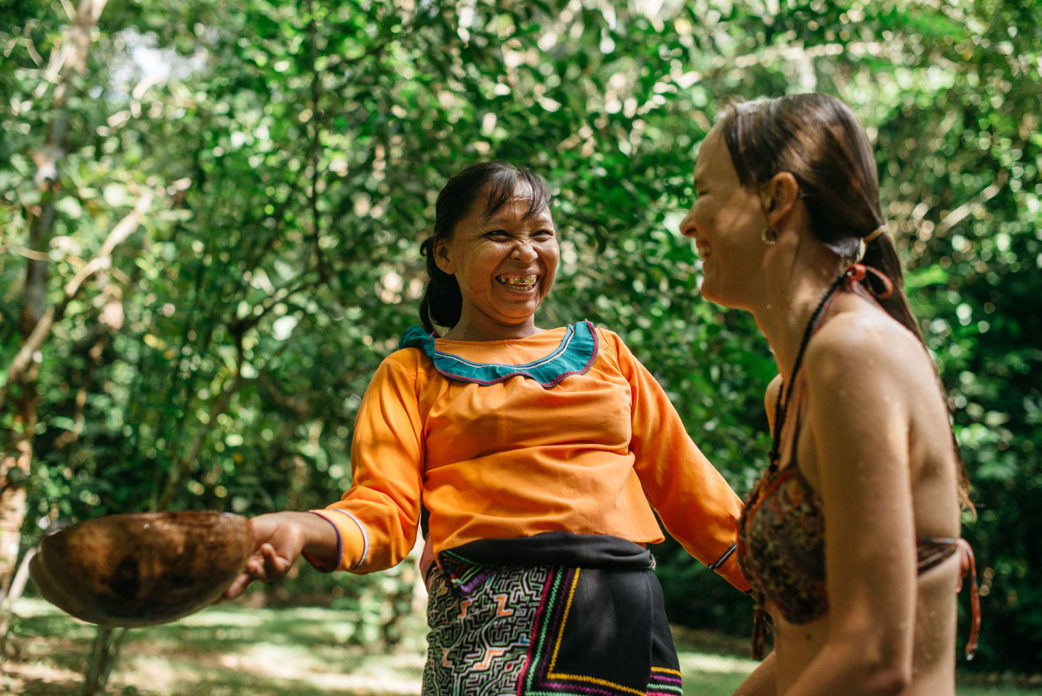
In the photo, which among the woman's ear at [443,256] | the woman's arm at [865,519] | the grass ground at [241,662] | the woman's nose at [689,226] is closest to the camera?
the woman's arm at [865,519]

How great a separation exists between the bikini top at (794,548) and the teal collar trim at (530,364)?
66cm

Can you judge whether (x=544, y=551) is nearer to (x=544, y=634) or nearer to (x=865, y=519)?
(x=544, y=634)

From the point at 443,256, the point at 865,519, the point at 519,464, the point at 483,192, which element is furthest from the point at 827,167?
the point at 443,256

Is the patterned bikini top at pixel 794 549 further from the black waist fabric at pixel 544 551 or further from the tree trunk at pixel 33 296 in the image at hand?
the tree trunk at pixel 33 296

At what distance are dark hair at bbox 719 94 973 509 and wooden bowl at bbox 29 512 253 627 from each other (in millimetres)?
903

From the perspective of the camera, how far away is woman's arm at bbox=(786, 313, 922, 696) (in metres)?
1.06

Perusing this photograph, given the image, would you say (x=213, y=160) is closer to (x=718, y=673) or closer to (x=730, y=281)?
(x=730, y=281)

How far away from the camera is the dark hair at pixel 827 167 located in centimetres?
126

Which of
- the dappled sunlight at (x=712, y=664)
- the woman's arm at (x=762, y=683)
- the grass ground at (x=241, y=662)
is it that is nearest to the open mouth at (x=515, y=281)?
the woman's arm at (x=762, y=683)

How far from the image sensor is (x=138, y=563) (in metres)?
1.28

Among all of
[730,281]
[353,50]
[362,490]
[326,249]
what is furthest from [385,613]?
[730,281]

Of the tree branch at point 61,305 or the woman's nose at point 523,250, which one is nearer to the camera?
the woman's nose at point 523,250

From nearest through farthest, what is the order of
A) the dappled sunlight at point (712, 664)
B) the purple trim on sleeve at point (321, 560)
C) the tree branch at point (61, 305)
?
1. the purple trim on sleeve at point (321, 560)
2. the tree branch at point (61, 305)
3. the dappled sunlight at point (712, 664)

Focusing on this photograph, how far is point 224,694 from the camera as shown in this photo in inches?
229
